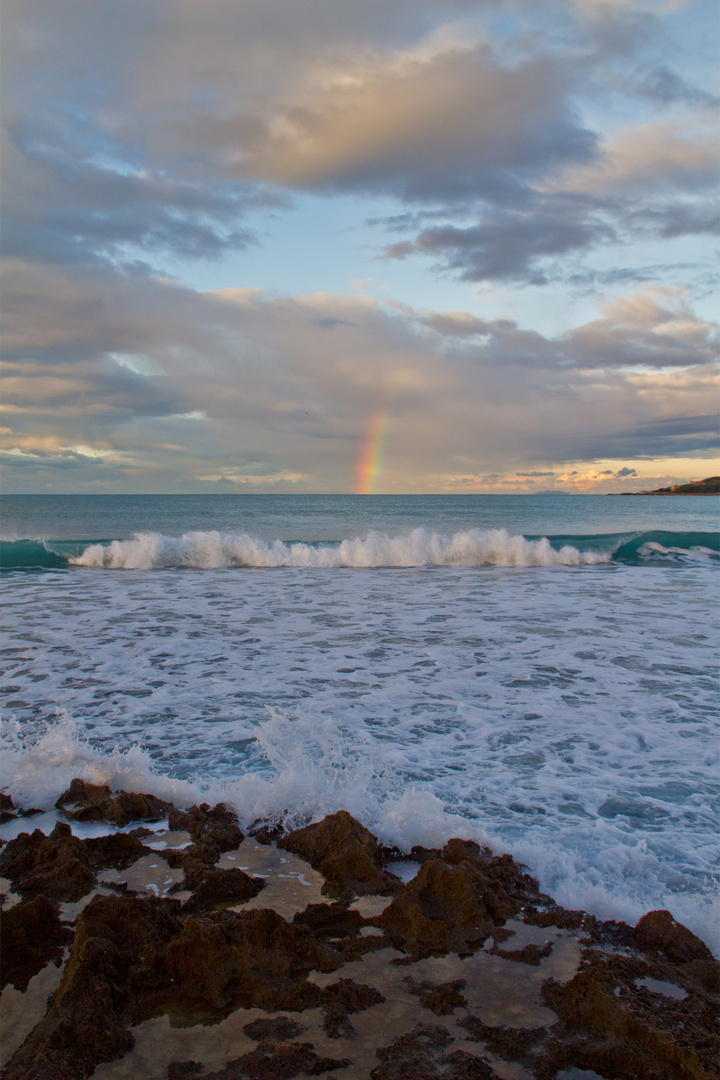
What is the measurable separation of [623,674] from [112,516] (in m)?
48.4

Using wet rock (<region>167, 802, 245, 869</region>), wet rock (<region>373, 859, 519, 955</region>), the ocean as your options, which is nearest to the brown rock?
wet rock (<region>167, 802, 245, 869</region>)

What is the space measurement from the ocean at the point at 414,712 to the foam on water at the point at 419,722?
0.8 inches

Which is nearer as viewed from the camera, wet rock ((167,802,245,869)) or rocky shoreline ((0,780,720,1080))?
rocky shoreline ((0,780,720,1080))

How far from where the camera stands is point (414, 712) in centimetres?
648

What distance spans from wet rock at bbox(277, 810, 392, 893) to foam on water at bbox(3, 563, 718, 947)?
31cm

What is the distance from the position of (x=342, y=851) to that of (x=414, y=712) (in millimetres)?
2926

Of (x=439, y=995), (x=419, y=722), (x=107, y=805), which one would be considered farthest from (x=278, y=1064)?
(x=419, y=722)

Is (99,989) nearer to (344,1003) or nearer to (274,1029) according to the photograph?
(274,1029)

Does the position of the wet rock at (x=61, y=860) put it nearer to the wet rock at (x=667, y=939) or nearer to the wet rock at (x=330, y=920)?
the wet rock at (x=330, y=920)

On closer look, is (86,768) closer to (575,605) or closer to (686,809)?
(686,809)

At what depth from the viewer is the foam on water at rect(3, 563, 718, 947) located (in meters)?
4.06

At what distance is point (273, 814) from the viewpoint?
14.0 ft

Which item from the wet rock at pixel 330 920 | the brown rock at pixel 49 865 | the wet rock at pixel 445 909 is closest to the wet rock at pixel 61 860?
the brown rock at pixel 49 865

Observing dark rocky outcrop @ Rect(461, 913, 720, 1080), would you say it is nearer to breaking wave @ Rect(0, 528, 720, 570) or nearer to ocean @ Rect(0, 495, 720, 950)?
ocean @ Rect(0, 495, 720, 950)
